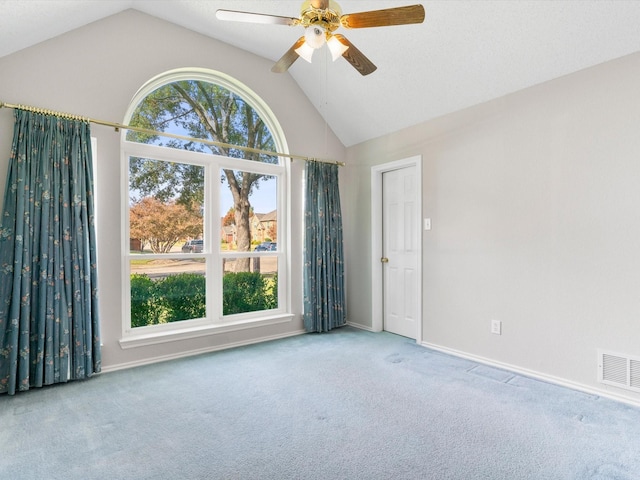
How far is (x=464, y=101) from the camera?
134 inches

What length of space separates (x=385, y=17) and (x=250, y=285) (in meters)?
3.01

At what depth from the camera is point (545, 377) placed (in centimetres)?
289

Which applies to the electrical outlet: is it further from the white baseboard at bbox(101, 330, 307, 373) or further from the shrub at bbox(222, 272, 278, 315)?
the shrub at bbox(222, 272, 278, 315)

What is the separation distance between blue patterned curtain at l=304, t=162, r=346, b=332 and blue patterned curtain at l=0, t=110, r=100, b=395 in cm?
219

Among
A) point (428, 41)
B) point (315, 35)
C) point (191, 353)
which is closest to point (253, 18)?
point (315, 35)

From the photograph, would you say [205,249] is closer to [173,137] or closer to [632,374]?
[173,137]

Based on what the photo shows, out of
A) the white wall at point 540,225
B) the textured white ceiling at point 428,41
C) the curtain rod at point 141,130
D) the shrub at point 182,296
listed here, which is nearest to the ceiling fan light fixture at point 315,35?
the textured white ceiling at point 428,41

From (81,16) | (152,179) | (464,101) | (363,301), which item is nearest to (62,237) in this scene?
(152,179)

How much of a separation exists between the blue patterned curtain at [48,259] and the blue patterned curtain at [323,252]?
7.20 ft

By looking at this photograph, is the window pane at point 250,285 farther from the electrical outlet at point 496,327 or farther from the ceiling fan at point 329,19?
the ceiling fan at point 329,19

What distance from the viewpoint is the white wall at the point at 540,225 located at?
2549 mm

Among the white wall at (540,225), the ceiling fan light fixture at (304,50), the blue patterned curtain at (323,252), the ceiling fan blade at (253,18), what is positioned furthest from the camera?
the blue patterned curtain at (323,252)

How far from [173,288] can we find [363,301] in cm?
231

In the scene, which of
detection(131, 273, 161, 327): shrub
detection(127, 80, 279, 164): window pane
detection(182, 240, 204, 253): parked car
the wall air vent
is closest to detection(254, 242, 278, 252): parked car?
detection(182, 240, 204, 253): parked car
